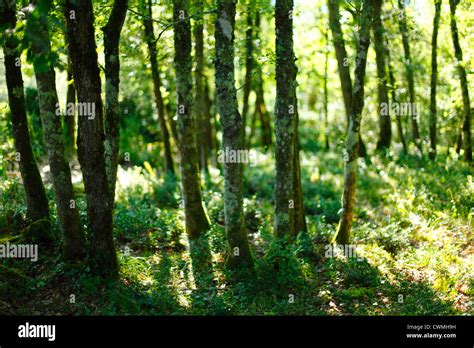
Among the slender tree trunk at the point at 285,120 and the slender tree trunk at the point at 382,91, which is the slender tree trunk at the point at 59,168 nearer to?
the slender tree trunk at the point at 285,120

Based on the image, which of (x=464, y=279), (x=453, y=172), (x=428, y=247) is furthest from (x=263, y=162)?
(x=464, y=279)

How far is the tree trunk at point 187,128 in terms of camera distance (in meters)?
14.0

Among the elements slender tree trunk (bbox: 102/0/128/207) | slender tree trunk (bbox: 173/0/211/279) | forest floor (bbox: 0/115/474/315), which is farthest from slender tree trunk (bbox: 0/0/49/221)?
slender tree trunk (bbox: 173/0/211/279)

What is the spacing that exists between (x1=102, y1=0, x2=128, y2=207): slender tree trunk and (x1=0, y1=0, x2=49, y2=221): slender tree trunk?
195cm

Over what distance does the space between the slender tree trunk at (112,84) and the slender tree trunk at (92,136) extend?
0.52 meters

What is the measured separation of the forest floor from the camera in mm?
10789

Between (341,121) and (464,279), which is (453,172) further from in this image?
(341,121)

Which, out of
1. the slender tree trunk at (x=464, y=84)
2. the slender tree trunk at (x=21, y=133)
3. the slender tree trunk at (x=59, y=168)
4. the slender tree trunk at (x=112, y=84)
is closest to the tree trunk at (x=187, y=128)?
the slender tree trunk at (x=112, y=84)

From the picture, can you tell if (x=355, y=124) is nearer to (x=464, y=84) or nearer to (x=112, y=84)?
(x=112, y=84)

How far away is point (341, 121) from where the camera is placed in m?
41.1

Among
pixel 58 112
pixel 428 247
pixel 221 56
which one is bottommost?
pixel 428 247
